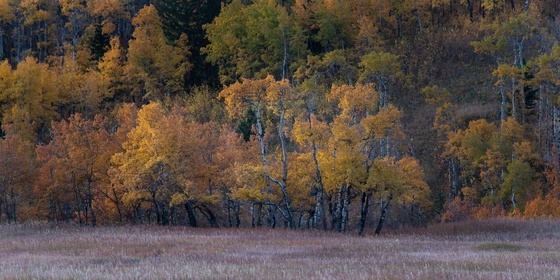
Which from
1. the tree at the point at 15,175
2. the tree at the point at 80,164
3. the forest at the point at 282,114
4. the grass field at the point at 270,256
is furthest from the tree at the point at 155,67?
the grass field at the point at 270,256

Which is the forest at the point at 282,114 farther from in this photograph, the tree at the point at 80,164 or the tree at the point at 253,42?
the tree at the point at 253,42

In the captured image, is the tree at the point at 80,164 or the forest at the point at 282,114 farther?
the tree at the point at 80,164

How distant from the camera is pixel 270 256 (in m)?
23.1

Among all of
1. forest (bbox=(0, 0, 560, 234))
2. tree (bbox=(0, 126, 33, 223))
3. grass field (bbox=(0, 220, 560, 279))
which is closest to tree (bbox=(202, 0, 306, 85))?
forest (bbox=(0, 0, 560, 234))

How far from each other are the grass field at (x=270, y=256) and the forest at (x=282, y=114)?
5735mm

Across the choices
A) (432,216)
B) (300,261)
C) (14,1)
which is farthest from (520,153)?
Answer: (14,1)

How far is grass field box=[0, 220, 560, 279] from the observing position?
16.8 m

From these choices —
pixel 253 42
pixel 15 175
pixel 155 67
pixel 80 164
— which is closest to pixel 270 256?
pixel 80 164

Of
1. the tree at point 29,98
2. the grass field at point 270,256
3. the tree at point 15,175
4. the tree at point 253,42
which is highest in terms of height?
the tree at point 253,42

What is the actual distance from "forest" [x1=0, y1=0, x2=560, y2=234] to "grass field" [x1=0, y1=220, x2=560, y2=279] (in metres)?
5.74

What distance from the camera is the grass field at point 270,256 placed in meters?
16.8

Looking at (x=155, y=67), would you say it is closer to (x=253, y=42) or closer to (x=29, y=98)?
(x=253, y=42)

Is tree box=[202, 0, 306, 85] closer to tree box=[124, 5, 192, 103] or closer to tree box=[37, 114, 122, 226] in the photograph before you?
tree box=[124, 5, 192, 103]

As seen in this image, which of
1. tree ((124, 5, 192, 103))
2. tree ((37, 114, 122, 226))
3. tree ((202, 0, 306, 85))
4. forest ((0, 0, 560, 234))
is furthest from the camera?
tree ((124, 5, 192, 103))
